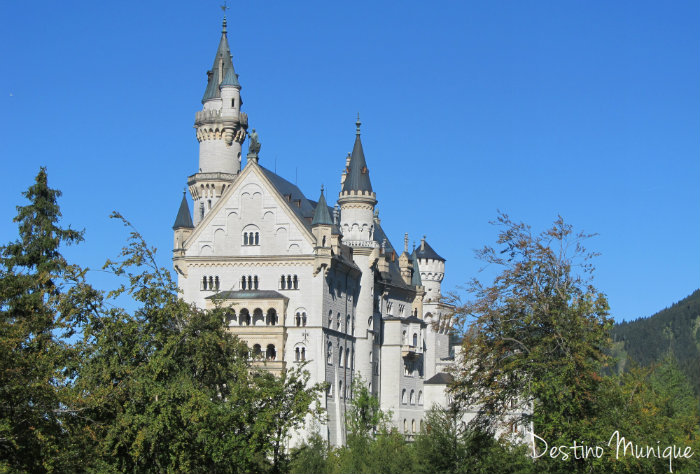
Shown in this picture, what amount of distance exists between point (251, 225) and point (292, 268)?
202 inches

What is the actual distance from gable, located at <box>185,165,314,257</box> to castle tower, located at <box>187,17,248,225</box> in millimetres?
5344

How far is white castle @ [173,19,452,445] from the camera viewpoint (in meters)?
94.6

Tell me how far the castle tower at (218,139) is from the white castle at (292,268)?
101mm

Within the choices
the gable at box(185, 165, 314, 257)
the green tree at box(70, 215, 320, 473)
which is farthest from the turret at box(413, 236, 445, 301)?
the green tree at box(70, 215, 320, 473)

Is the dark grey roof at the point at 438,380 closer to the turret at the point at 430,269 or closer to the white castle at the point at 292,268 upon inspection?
the white castle at the point at 292,268

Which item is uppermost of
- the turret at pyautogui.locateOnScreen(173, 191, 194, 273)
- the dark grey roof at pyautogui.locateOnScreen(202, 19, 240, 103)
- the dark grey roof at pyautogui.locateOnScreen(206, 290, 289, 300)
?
the dark grey roof at pyautogui.locateOnScreen(202, 19, 240, 103)

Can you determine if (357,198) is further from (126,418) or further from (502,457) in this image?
(126,418)

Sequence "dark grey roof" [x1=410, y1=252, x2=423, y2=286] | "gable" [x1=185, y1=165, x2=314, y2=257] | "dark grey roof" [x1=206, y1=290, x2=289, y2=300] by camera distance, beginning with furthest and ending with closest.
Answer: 1. "dark grey roof" [x1=410, y1=252, x2=423, y2=286]
2. "gable" [x1=185, y1=165, x2=314, y2=257]
3. "dark grey roof" [x1=206, y1=290, x2=289, y2=300]

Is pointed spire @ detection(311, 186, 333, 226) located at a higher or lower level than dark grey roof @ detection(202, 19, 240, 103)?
lower

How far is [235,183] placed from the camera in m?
97.9

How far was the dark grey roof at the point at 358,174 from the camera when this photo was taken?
104 metres

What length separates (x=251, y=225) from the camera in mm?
97375

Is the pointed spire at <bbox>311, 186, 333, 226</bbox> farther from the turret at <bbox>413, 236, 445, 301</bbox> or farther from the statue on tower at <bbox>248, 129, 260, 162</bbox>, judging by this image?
the turret at <bbox>413, 236, 445, 301</bbox>

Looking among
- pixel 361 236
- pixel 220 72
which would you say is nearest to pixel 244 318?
pixel 361 236
